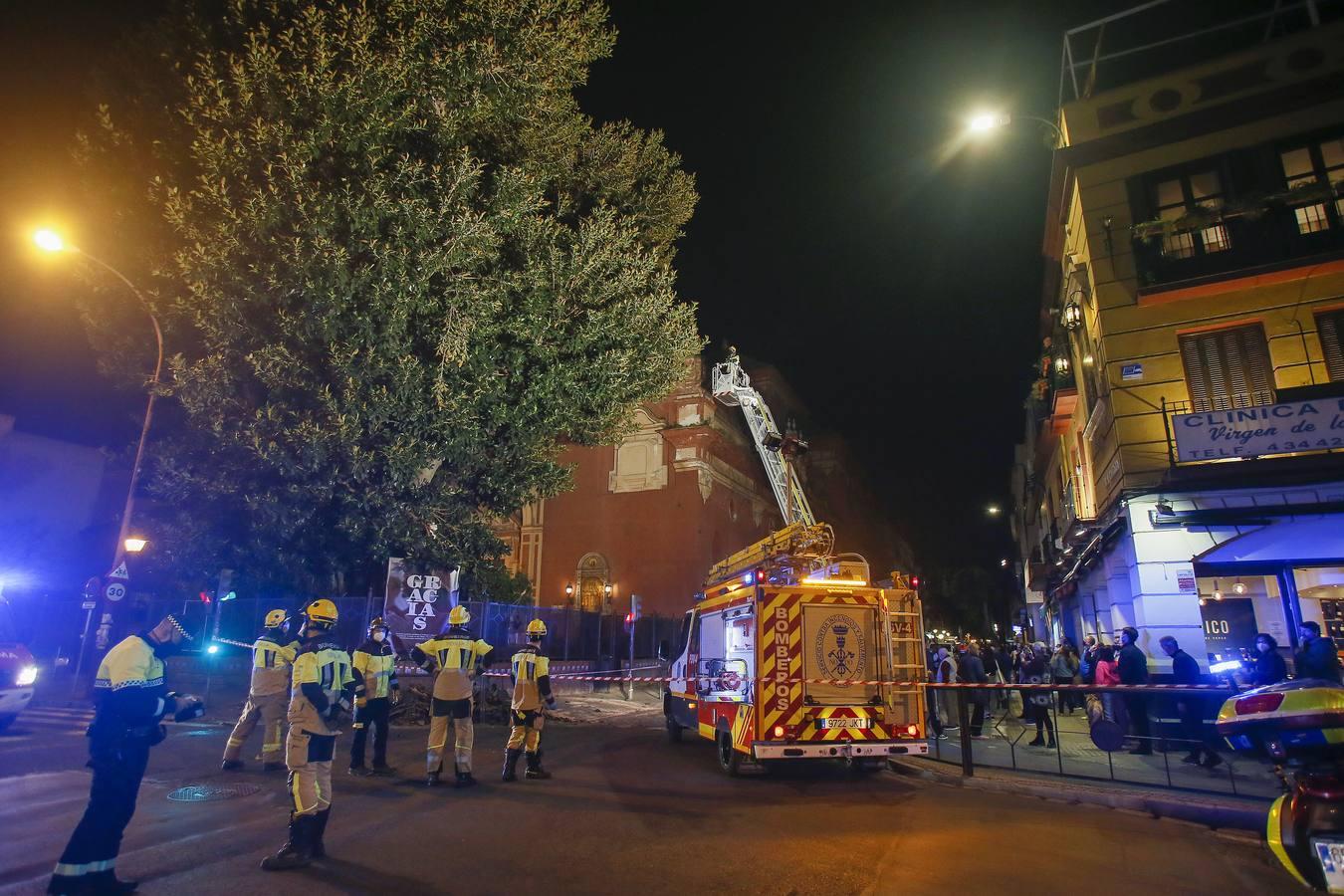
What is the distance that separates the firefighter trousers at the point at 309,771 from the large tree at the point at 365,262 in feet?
25.6

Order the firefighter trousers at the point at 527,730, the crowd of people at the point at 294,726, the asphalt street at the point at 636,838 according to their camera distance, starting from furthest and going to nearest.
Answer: the firefighter trousers at the point at 527,730 < the asphalt street at the point at 636,838 < the crowd of people at the point at 294,726

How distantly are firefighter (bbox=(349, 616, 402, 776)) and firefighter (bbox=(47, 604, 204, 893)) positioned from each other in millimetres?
3605

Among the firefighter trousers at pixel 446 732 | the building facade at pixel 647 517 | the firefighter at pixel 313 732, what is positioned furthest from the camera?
the building facade at pixel 647 517

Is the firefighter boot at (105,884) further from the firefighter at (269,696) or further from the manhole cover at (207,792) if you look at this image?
the firefighter at (269,696)

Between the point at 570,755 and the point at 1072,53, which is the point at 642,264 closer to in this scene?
the point at 570,755

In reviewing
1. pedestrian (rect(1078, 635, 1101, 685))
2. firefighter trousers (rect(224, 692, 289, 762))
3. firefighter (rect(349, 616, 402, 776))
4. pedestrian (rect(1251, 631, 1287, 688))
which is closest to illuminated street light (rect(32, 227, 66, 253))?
firefighter trousers (rect(224, 692, 289, 762))

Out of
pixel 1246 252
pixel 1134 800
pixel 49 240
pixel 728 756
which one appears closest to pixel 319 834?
pixel 728 756

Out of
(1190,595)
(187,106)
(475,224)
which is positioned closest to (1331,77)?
(1190,595)

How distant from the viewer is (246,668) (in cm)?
1639

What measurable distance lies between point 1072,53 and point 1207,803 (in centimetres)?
1581

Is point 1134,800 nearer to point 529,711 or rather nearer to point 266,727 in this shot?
point 529,711

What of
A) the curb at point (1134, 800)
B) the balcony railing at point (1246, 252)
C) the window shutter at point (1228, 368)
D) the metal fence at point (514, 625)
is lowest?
the curb at point (1134, 800)

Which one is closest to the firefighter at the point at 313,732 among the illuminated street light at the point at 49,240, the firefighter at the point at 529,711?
the firefighter at the point at 529,711

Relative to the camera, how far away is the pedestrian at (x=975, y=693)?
12289 mm
